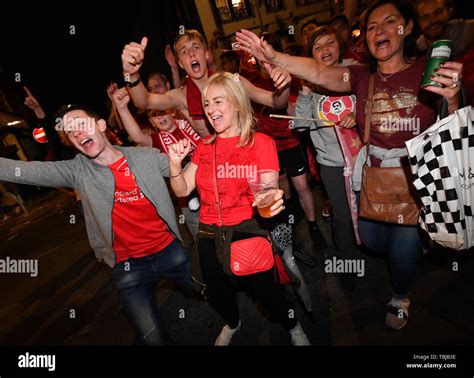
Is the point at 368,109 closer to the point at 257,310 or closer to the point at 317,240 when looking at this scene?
the point at 317,240

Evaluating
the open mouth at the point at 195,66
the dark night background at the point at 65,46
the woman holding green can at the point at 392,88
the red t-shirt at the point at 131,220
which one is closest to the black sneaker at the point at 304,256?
the woman holding green can at the point at 392,88

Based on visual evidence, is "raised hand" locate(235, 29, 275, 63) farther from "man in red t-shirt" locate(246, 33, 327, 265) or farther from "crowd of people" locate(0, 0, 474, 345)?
"man in red t-shirt" locate(246, 33, 327, 265)

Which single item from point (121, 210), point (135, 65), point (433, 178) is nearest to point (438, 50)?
point (433, 178)

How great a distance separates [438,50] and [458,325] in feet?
6.96

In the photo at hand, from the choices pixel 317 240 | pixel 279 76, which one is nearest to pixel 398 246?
pixel 317 240

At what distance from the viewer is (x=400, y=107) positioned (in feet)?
6.86

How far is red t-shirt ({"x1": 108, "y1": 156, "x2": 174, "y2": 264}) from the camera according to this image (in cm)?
253

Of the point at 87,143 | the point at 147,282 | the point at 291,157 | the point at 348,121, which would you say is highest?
the point at 87,143

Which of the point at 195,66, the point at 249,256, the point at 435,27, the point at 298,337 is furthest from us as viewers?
the point at 195,66

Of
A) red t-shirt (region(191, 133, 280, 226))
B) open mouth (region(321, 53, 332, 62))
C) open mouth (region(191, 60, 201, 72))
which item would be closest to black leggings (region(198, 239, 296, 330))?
red t-shirt (region(191, 133, 280, 226))

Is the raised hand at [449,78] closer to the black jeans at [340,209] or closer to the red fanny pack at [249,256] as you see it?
the black jeans at [340,209]

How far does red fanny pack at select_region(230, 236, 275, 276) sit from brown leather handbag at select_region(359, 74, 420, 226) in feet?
3.16

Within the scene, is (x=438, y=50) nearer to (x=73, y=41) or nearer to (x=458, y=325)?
(x=458, y=325)

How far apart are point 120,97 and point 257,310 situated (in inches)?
106
